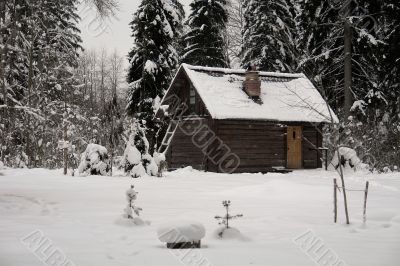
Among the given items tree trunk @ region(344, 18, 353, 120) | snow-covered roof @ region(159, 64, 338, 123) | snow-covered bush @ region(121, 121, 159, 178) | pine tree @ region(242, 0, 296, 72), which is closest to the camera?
snow-covered bush @ region(121, 121, 159, 178)

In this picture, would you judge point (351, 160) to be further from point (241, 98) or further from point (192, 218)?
point (192, 218)

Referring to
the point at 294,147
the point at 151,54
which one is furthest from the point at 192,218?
the point at 151,54

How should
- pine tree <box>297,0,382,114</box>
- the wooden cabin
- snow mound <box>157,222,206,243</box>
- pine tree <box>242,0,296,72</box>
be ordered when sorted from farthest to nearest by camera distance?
pine tree <box>242,0,296,72</box>
pine tree <box>297,0,382,114</box>
the wooden cabin
snow mound <box>157,222,206,243</box>

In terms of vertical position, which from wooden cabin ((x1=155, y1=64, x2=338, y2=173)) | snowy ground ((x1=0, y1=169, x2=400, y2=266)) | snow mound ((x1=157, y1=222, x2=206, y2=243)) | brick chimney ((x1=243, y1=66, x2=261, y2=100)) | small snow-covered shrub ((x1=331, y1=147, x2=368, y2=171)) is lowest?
snowy ground ((x1=0, y1=169, x2=400, y2=266))

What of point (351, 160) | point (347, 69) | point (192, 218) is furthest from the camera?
point (347, 69)

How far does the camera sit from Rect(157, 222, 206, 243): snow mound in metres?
6.29

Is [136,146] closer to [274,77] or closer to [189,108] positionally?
[189,108]

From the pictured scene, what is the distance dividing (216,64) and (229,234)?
82.9ft

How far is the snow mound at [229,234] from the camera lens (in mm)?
7004

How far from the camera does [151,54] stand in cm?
2689

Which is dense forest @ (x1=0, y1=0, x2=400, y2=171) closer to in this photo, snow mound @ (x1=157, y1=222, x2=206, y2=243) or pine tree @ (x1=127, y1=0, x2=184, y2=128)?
pine tree @ (x1=127, y1=0, x2=184, y2=128)

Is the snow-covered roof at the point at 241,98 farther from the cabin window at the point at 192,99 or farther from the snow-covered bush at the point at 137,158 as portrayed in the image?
the snow-covered bush at the point at 137,158

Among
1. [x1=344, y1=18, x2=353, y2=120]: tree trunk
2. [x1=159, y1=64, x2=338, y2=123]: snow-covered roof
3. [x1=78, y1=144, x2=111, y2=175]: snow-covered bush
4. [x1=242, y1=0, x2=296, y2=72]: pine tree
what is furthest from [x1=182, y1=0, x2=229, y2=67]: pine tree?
[x1=78, y1=144, x2=111, y2=175]: snow-covered bush

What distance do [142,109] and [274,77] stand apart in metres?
8.14
